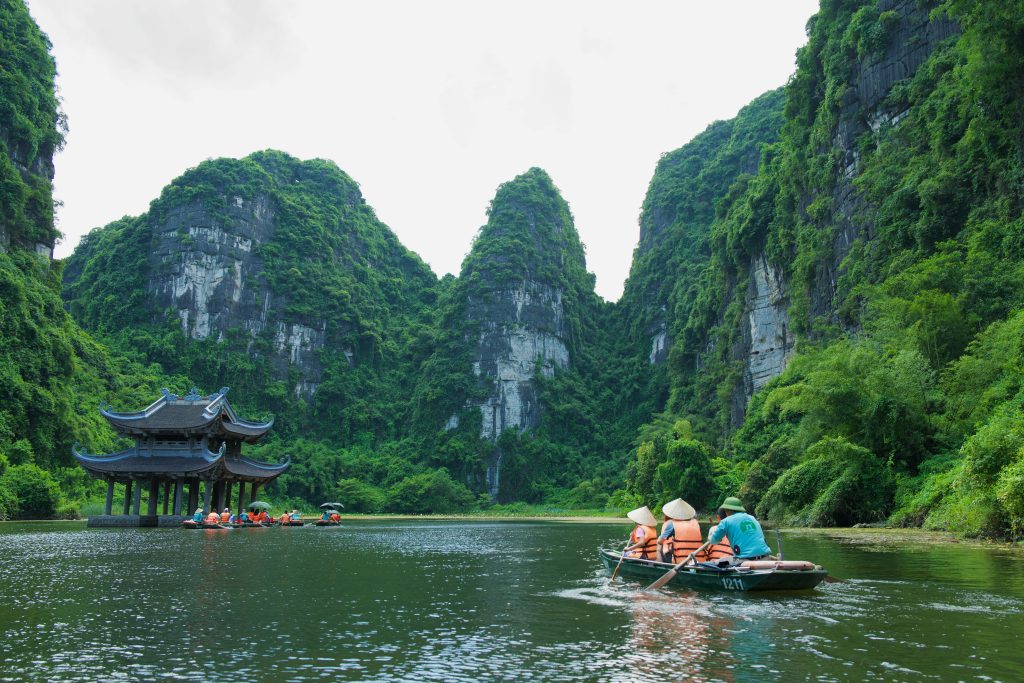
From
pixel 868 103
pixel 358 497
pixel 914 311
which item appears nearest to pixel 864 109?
pixel 868 103

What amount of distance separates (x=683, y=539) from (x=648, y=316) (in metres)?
82.7

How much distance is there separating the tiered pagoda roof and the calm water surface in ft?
58.6

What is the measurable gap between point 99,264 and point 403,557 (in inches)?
3285

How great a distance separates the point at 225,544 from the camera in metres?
20.5

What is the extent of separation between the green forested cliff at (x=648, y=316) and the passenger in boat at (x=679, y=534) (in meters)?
6.12

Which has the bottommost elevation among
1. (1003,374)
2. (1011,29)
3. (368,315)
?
(1003,374)

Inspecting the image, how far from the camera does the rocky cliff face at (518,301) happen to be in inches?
3383

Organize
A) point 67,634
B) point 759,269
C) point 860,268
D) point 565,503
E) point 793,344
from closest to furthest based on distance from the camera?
point 67,634 → point 860,268 → point 793,344 → point 759,269 → point 565,503

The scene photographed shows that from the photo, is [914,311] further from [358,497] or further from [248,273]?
[248,273]

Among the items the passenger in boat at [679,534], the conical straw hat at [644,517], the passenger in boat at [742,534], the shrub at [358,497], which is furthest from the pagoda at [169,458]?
the shrub at [358,497]

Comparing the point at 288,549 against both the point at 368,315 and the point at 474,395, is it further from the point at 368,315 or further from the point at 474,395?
the point at 368,315

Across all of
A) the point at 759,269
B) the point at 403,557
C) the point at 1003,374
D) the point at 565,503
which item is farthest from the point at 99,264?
the point at 1003,374

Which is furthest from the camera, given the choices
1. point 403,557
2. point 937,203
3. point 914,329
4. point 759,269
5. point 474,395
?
point 474,395

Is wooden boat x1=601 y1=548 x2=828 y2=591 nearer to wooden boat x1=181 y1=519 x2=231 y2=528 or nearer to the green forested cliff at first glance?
the green forested cliff
